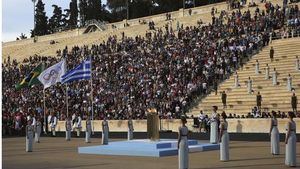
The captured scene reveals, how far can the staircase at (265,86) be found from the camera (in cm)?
3291

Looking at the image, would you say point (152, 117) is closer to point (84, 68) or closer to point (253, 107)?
point (253, 107)

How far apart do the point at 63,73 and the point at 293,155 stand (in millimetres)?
25123

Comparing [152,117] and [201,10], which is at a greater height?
[201,10]

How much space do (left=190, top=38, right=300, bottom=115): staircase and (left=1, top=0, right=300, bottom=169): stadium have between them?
0.08 m

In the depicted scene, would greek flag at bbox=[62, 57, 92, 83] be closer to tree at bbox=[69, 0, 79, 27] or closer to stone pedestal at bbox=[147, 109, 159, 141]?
stone pedestal at bbox=[147, 109, 159, 141]

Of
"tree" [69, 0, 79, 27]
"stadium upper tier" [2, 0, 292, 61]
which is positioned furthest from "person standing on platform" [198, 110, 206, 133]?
"tree" [69, 0, 79, 27]

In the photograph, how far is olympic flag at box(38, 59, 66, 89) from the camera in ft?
121

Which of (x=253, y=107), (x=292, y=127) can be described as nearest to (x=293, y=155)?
(x=292, y=127)

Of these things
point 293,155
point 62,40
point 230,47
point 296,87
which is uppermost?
point 62,40

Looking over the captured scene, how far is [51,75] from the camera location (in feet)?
122

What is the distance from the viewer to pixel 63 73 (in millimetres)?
38000

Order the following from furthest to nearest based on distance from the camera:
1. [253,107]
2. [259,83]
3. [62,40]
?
[62,40], [259,83], [253,107]

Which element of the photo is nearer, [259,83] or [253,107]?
[253,107]

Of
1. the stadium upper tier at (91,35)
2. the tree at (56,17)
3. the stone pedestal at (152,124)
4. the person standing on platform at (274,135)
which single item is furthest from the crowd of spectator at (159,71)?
the tree at (56,17)
